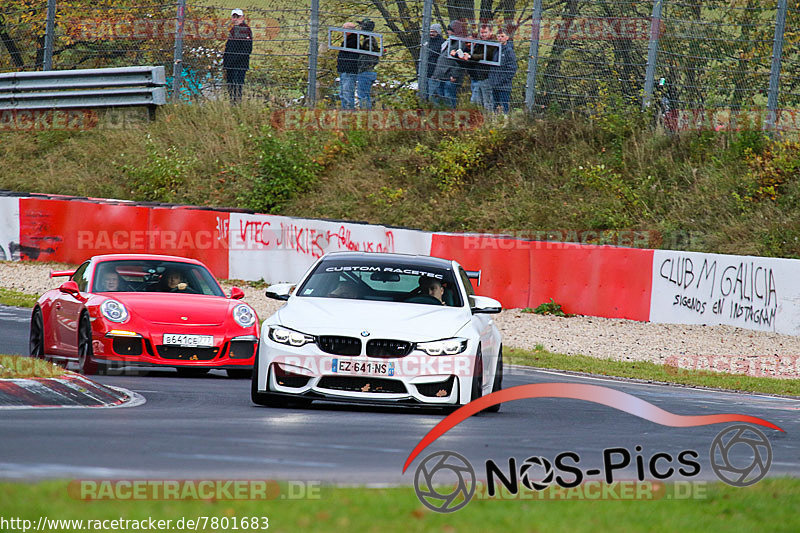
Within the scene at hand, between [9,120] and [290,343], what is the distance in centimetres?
2707

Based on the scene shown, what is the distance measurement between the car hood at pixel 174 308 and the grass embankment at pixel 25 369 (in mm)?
1869

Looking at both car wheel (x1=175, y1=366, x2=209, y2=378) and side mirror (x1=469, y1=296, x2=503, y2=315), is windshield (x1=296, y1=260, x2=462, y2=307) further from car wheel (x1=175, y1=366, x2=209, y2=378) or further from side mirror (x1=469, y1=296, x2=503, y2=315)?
car wheel (x1=175, y1=366, x2=209, y2=378)

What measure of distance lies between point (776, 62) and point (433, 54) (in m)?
7.69

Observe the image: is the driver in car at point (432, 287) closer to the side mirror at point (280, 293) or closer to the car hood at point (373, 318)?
the car hood at point (373, 318)

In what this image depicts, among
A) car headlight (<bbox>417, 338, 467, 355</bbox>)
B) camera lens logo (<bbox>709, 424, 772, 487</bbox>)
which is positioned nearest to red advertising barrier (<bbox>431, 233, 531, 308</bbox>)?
camera lens logo (<bbox>709, 424, 772, 487</bbox>)

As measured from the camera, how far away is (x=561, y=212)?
83.2ft

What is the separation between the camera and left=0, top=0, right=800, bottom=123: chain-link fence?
954 inches

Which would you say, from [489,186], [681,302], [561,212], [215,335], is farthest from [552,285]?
[215,335]

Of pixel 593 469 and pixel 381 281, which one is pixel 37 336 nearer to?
pixel 381 281

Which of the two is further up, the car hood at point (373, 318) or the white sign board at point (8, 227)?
the car hood at point (373, 318)

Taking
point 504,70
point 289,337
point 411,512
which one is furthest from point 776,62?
point 411,512

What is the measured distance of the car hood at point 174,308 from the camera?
41.4 ft

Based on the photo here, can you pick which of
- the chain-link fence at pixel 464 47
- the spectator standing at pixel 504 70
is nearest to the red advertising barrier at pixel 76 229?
the chain-link fence at pixel 464 47

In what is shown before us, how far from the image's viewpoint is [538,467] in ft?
24.2
